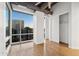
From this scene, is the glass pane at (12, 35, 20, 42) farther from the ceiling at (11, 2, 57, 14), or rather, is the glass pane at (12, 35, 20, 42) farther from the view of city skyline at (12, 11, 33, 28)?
the ceiling at (11, 2, 57, 14)

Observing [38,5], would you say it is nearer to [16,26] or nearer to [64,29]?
[16,26]

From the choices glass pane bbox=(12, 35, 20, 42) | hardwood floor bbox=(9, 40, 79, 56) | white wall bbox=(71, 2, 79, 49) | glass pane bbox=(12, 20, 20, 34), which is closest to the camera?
hardwood floor bbox=(9, 40, 79, 56)

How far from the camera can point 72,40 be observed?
5.56 metres

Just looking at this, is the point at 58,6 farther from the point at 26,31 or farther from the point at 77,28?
the point at 26,31

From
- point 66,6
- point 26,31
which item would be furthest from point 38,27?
point 66,6

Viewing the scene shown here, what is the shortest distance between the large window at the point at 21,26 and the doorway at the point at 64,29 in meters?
2.30

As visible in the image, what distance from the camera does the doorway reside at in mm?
6798

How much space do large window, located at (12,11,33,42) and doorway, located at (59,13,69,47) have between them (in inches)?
90.6

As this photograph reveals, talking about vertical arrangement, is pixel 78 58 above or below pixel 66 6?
below

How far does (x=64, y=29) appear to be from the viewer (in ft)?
23.5

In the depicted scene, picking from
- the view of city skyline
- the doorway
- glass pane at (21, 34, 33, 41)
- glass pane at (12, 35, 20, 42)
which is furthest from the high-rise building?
the doorway

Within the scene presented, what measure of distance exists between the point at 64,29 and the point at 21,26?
3.13 meters

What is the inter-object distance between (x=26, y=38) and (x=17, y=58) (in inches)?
264

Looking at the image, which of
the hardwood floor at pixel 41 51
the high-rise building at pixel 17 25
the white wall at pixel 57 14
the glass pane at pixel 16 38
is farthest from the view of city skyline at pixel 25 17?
the hardwood floor at pixel 41 51
